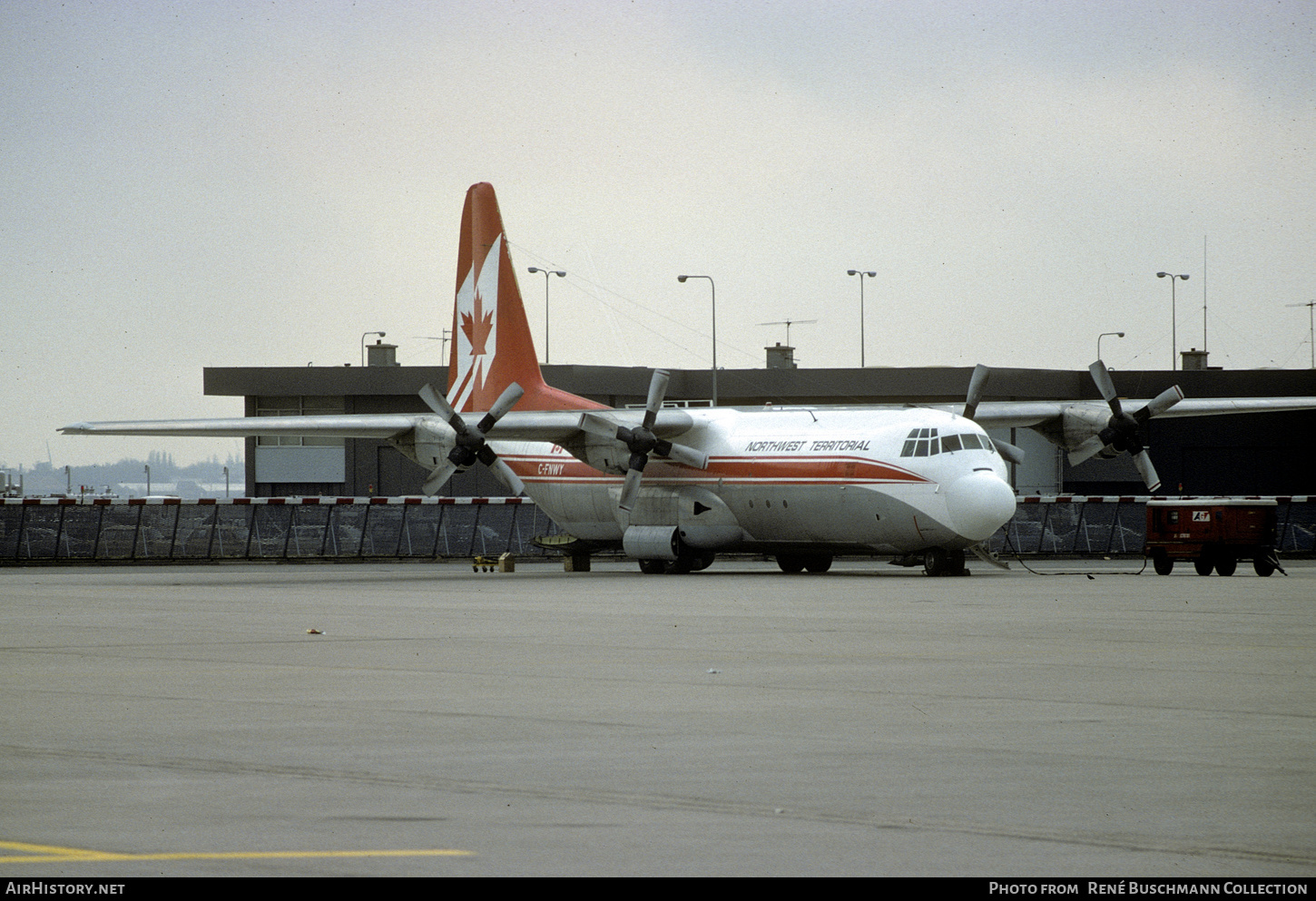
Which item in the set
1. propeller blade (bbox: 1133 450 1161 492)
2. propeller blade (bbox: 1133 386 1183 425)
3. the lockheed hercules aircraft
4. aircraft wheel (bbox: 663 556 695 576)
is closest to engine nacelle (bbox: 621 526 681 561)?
the lockheed hercules aircraft

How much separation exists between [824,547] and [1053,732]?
28.3 m

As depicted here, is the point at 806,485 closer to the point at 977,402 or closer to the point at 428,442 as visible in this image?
the point at 977,402

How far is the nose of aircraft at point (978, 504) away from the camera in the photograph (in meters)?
35.4

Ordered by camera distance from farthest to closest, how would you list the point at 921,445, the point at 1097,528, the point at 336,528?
the point at 1097,528 < the point at 336,528 < the point at 921,445

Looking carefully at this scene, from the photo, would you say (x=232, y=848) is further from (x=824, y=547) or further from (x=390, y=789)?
(x=824, y=547)

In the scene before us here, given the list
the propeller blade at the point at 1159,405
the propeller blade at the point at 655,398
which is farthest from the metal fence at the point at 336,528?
the propeller blade at the point at 655,398

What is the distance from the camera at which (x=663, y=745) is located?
10836 millimetres

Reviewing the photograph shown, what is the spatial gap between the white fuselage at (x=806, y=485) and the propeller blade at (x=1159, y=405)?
5137 mm

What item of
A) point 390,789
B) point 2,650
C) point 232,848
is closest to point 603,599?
point 2,650

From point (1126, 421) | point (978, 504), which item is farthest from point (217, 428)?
point (1126, 421)

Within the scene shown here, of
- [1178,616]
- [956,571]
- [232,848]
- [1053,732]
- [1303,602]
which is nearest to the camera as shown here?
[232,848]

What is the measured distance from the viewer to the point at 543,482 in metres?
44.8

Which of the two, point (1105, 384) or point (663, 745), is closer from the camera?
point (663, 745)

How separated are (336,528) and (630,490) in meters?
16.7
